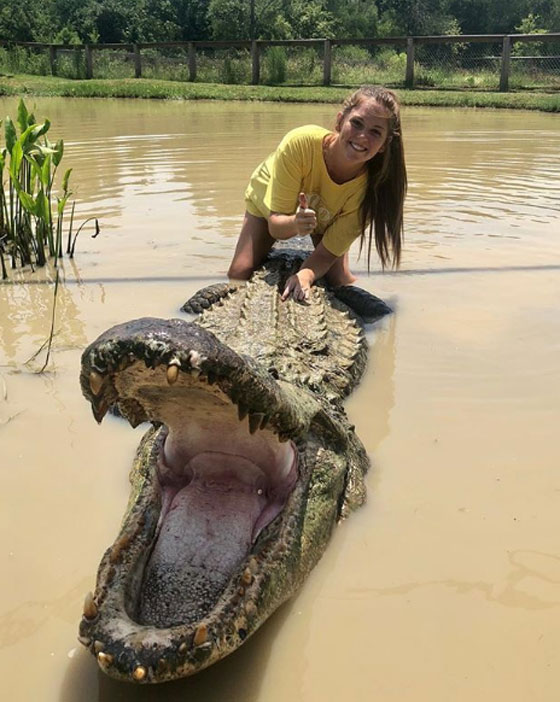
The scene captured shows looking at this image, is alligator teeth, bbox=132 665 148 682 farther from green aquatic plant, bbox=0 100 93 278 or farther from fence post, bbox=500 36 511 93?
fence post, bbox=500 36 511 93

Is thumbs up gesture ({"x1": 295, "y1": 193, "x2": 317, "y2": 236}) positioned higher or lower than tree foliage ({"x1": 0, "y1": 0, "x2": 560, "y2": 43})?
lower

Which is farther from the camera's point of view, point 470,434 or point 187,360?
point 470,434

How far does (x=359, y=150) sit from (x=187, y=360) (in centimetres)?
266

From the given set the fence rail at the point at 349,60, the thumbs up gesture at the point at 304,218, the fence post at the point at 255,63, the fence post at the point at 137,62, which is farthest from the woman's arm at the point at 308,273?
the fence post at the point at 137,62

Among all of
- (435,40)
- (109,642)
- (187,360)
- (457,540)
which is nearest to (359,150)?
(457,540)

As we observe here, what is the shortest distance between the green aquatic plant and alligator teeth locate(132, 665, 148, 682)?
3.21 metres

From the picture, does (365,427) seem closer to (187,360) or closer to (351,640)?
(351,640)

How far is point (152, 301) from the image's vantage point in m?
4.34

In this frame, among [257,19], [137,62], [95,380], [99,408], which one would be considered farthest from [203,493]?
[257,19]

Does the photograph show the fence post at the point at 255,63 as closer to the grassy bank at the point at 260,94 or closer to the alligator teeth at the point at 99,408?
the grassy bank at the point at 260,94

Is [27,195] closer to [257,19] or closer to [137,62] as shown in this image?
[137,62]

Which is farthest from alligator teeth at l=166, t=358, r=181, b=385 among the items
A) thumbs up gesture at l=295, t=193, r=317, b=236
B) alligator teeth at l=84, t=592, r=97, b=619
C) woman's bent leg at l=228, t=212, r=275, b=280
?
woman's bent leg at l=228, t=212, r=275, b=280

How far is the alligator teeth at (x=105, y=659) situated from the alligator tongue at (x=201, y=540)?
0.18 meters

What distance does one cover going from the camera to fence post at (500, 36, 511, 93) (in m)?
19.5
